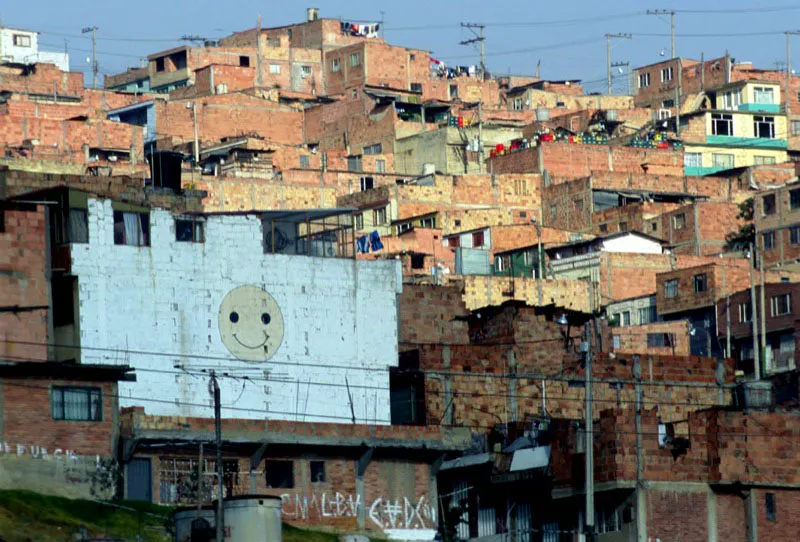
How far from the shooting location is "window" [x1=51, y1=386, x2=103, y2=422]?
5625cm

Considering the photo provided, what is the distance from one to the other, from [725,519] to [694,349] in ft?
121

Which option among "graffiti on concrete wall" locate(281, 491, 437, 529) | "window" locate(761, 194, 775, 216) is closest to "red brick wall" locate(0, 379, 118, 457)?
"graffiti on concrete wall" locate(281, 491, 437, 529)

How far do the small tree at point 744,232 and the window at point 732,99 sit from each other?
29069mm

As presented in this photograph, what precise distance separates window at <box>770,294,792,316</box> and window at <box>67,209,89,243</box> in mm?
41180

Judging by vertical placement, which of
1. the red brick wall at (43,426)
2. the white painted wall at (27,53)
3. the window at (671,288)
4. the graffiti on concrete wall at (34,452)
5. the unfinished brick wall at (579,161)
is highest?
the white painted wall at (27,53)

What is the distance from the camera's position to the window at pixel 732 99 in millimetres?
144750

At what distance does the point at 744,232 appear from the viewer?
11325 centimetres

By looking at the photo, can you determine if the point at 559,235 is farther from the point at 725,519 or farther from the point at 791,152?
the point at 725,519

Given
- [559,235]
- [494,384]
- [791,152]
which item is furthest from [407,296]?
[791,152]

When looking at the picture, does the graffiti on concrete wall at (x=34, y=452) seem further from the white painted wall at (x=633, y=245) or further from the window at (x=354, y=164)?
the window at (x=354, y=164)

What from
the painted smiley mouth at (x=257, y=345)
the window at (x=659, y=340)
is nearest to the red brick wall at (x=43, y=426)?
the painted smiley mouth at (x=257, y=345)

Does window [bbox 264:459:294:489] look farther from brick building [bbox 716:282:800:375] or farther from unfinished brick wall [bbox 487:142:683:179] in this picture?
unfinished brick wall [bbox 487:142:683:179]

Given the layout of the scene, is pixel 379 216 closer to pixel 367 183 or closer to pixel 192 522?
pixel 367 183

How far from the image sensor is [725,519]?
59062 millimetres
